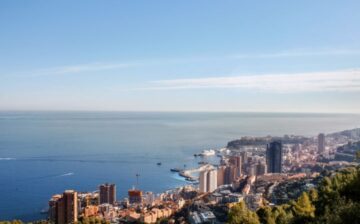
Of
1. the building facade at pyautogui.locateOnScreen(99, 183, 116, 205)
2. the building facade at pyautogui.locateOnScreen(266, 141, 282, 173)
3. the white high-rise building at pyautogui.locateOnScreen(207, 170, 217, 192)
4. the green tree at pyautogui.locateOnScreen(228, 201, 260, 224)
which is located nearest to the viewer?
the green tree at pyautogui.locateOnScreen(228, 201, 260, 224)

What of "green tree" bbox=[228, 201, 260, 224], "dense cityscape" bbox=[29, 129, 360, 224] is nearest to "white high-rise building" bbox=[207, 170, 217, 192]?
"dense cityscape" bbox=[29, 129, 360, 224]

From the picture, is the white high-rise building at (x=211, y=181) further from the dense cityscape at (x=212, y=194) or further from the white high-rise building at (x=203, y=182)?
the white high-rise building at (x=203, y=182)

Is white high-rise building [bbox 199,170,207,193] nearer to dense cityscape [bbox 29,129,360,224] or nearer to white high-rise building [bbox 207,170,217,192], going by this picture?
dense cityscape [bbox 29,129,360,224]

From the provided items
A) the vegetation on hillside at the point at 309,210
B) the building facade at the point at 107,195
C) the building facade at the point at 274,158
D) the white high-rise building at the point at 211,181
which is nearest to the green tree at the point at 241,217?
the vegetation on hillside at the point at 309,210

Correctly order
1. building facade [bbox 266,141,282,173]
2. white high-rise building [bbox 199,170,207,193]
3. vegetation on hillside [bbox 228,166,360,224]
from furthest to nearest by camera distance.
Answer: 1. building facade [bbox 266,141,282,173]
2. white high-rise building [bbox 199,170,207,193]
3. vegetation on hillside [bbox 228,166,360,224]

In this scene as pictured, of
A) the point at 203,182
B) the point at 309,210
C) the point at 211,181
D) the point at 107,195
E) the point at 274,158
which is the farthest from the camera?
the point at 274,158

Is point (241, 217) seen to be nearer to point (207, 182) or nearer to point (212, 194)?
point (212, 194)

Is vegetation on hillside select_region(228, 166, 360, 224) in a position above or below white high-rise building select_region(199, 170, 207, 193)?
above

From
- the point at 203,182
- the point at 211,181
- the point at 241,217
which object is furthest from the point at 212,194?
the point at 241,217

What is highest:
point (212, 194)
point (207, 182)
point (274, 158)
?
point (274, 158)

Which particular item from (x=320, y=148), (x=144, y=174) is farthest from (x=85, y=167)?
(x=320, y=148)
